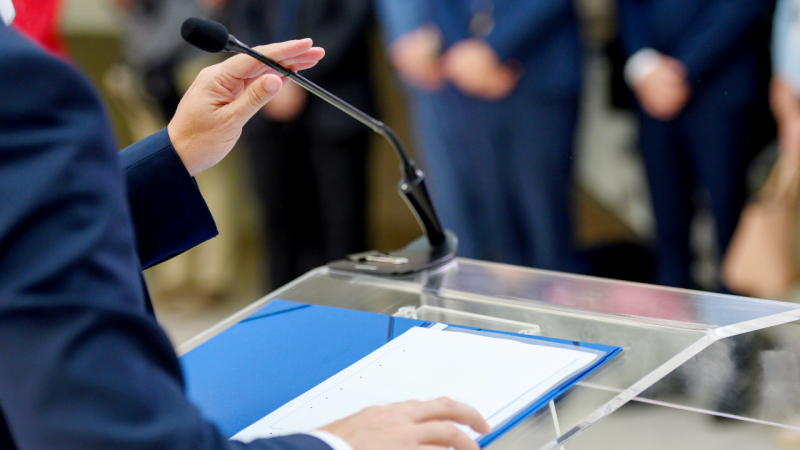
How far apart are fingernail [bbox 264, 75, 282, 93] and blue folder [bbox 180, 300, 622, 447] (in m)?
0.31

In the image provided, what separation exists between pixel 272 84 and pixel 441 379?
1.35 feet

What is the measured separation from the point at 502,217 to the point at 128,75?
6.25 feet

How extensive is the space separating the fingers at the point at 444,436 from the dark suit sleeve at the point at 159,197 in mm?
455

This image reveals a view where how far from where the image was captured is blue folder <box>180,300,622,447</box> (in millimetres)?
758

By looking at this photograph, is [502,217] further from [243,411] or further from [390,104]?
[243,411]

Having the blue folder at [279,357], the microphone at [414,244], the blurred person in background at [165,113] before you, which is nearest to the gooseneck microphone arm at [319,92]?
the microphone at [414,244]

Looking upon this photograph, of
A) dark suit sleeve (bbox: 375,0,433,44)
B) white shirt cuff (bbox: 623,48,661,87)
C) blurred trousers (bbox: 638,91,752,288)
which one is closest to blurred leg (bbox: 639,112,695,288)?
blurred trousers (bbox: 638,91,752,288)

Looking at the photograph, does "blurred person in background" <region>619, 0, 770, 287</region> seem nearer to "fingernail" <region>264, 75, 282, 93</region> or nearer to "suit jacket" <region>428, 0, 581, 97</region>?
"suit jacket" <region>428, 0, 581, 97</region>

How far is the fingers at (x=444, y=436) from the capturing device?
1.87 ft

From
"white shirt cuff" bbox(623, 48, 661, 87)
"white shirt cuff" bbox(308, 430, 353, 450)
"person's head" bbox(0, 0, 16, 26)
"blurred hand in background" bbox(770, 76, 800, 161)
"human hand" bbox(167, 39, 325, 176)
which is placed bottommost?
"white shirt cuff" bbox(308, 430, 353, 450)

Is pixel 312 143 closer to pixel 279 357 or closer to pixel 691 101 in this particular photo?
pixel 691 101

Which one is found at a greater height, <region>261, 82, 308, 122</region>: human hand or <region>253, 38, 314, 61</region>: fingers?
<region>253, 38, 314, 61</region>: fingers

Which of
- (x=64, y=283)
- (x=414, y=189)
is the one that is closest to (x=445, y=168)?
(x=414, y=189)

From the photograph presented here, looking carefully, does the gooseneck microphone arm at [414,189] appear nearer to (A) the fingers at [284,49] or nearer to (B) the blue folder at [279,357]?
(A) the fingers at [284,49]
